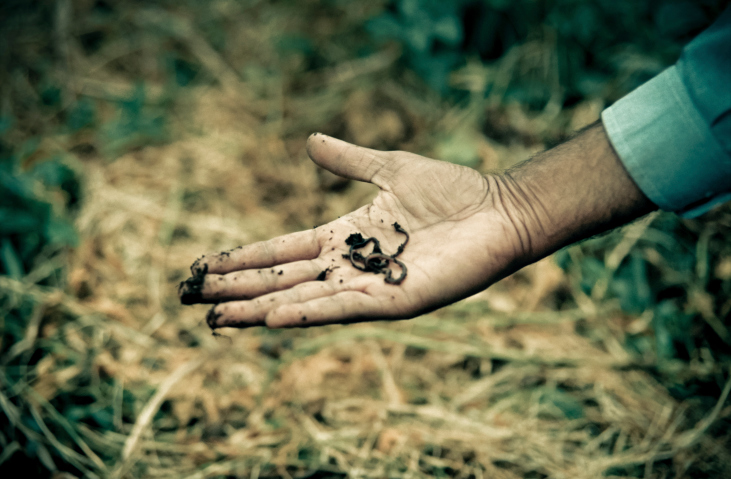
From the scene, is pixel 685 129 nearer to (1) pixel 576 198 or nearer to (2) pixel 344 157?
(1) pixel 576 198

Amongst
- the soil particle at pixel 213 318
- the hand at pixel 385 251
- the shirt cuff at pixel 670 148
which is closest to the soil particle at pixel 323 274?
the hand at pixel 385 251

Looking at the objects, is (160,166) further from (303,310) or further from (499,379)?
(499,379)

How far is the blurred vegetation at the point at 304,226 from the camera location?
270 cm

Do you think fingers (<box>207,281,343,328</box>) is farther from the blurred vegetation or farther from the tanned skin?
the blurred vegetation

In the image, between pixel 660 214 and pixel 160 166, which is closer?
pixel 660 214

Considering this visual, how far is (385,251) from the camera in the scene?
2418 mm

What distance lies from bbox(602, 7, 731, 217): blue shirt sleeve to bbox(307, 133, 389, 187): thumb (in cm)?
120

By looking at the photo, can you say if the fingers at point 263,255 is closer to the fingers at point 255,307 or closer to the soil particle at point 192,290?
the soil particle at point 192,290

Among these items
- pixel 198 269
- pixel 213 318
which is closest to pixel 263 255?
pixel 198 269

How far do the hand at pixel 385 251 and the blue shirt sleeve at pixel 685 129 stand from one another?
649mm

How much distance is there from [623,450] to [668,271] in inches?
55.7

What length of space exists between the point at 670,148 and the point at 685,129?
0.10m

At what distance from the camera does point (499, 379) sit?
3.05 m

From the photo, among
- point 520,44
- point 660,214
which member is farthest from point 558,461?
point 520,44
